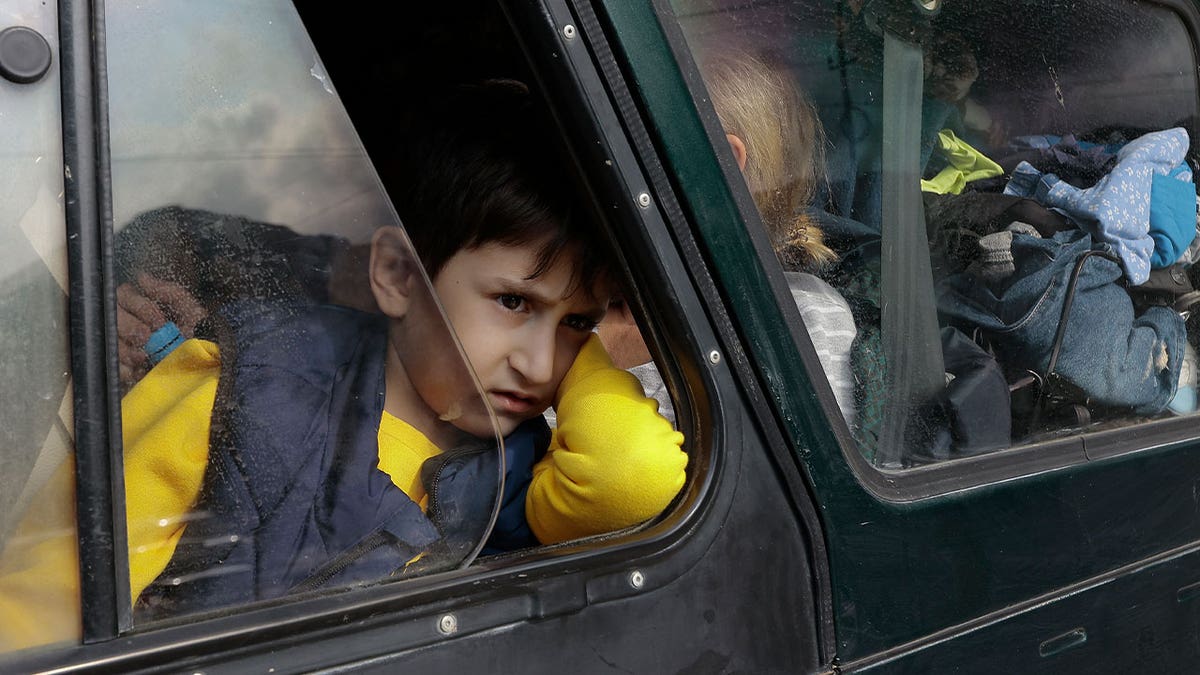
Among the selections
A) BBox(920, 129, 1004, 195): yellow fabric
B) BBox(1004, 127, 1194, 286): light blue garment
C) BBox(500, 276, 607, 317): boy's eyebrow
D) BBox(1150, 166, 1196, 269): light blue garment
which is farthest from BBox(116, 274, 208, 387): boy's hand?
BBox(1150, 166, 1196, 269): light blue garment

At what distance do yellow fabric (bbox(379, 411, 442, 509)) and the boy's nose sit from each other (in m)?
0.29

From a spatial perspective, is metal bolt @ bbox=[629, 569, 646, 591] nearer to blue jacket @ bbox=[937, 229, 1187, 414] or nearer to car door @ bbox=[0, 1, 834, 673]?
car door @ bbox=[0, 1, 834, 673]

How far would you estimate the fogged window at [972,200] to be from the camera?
1318 millimetres

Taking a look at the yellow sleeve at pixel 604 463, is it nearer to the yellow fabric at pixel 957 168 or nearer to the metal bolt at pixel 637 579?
the metal bolt at pixel 637 579

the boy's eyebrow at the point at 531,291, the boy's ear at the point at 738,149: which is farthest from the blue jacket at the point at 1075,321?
the boy's eyebrow at the point at 531,291

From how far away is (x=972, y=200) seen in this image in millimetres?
1568

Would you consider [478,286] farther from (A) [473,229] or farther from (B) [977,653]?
(B) [977,653]

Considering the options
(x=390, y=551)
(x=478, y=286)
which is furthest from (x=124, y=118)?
(x=478, y=286)

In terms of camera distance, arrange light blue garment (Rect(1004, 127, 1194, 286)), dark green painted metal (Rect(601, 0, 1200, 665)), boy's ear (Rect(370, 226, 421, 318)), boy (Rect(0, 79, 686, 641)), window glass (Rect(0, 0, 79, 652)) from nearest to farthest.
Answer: window glass (Rect(0, 0, 79, 652)) → boy (Rect(0, 79, 686, 641)) → boy's ear (Rect(370, 226, 421, 318)) → dark green painted metal (Rect(601, 0, 1200, 665)) → light blue garment (Rect(1004, 127, 1194, 286))

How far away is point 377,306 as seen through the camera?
3.21ft

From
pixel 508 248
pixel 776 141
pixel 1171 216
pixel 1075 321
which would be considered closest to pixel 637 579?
pixel 508 248

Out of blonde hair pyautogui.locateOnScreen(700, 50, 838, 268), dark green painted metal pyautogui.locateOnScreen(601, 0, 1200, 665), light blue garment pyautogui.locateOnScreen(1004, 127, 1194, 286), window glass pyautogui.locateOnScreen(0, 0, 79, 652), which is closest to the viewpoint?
window glass pyautogui.locateOnScreen(0, 0, 79, 652)

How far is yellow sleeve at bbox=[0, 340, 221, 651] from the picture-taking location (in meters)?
0.76

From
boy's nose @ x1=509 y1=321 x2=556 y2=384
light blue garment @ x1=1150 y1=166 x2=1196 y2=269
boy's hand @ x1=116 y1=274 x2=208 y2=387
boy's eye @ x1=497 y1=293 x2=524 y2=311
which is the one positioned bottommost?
light blue garment @ x1=1150 y1=166 x2=1196 y2=269
